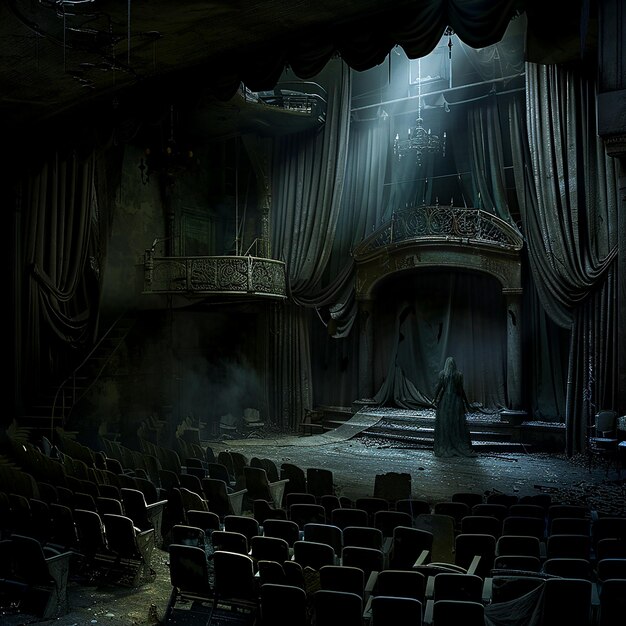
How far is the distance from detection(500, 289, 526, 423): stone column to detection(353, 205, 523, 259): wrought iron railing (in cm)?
116

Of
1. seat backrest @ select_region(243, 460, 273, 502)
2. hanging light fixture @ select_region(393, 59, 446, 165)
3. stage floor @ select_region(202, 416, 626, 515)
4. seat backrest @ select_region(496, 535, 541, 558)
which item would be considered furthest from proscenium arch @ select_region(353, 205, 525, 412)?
seat backrest @ select_region(496, 535, 541, 558)

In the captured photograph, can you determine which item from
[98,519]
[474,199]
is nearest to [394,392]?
[474,199]

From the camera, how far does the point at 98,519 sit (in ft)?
22.0

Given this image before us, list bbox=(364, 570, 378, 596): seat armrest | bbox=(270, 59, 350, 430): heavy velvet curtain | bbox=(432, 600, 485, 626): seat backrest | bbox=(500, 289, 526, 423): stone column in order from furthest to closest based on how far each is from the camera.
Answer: bbox=(270, 59, 350, 430): heavy velvet curtain → bbox=(500, 289, 526, 423): stone column → bbox=(364, 570, 378, 596): seat armrest → bbox=(432, 600, 485, 626): seat backrest

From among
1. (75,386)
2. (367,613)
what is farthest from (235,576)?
(75,386)

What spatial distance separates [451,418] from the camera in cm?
1379

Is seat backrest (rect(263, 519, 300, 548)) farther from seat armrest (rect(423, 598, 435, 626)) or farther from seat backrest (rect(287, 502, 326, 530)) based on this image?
seat armrest (rect(423, 598, 435, 626))

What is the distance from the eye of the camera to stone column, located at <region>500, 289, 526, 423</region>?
15.0 metres

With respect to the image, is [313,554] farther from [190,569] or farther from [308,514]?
[308,514]

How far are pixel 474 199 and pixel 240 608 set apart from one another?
12.0 m

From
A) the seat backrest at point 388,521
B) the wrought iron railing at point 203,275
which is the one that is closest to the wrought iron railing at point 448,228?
the wrought iron railing at point 203,275

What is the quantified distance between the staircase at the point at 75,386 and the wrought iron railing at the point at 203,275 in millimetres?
1228

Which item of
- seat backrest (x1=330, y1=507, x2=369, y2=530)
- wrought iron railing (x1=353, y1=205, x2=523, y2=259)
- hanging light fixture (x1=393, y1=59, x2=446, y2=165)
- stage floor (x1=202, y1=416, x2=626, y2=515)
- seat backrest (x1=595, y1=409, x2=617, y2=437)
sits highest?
hanging light fixture (x1=393, y1=59, x2=446, y2=165)

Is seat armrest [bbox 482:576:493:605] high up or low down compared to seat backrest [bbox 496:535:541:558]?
down
